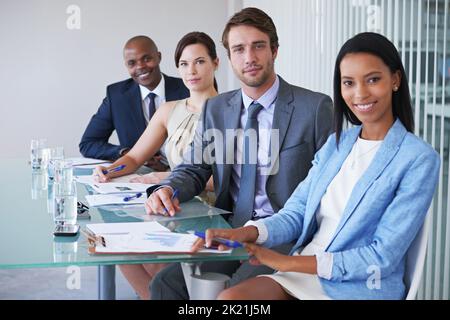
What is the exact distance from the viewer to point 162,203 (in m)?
2.41

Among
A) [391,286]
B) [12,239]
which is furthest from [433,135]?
[12,239]

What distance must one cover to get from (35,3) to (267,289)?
5.63m

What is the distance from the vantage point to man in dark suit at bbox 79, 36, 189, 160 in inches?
181

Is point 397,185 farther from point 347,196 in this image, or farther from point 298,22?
point 298,22

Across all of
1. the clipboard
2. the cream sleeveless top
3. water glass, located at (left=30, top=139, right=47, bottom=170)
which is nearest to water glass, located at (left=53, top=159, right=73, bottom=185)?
the clipboard

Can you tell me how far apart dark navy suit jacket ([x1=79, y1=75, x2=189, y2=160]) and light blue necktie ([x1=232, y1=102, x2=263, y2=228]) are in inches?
74.7

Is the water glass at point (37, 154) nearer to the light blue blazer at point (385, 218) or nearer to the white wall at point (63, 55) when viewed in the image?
the light blue blazer at point (385, 218)

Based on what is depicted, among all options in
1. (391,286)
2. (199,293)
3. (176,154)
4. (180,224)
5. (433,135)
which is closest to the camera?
(391,286)

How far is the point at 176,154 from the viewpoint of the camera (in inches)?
143

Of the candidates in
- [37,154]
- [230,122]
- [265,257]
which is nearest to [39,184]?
[37,154]

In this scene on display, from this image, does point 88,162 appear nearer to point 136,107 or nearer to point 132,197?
point 136,107

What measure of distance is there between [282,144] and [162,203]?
1.88ft

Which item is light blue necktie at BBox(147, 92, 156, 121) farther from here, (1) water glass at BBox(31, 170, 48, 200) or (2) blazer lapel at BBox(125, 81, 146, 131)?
(1) water glass at BBox(31, 170, 48, 200)

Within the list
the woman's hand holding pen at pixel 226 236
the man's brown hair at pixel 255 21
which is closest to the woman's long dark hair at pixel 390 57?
the woman's hand holding pen at pixel 226 236
